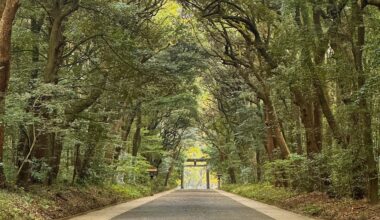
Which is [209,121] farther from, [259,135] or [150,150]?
[259,135]

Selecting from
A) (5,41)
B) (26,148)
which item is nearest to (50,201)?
(26,148)

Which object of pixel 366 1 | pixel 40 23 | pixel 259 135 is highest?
pixel 40 23

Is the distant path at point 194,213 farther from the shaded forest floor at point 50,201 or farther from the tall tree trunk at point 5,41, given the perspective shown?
the tall tree trunk at point 5,41

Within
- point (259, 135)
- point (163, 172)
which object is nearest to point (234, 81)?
point (259, 135)

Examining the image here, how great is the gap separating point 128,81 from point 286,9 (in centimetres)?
725

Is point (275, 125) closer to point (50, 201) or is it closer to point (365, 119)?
point (365, 119)

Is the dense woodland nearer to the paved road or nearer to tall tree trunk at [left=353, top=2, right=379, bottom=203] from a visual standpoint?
tall tree trunk at [left=353, top=2, right=379, bottom=203]

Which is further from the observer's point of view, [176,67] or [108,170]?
[108,170]

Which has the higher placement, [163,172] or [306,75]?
[306,75]

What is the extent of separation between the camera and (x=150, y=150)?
125ft

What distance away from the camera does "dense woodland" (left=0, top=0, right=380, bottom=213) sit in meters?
11.4

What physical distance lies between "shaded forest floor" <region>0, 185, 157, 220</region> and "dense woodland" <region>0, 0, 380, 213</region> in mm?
553

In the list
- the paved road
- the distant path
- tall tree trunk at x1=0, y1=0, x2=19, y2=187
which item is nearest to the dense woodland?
tall tree trunk at x1=0, y1=0, x2=19, y2=187

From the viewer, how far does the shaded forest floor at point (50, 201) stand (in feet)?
32.6
